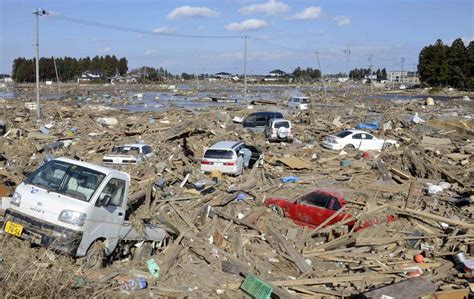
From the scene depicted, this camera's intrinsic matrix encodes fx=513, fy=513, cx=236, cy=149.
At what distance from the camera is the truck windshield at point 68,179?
30.8 feet

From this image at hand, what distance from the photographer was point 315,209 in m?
14.3

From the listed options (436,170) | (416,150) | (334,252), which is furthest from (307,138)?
(334,252)

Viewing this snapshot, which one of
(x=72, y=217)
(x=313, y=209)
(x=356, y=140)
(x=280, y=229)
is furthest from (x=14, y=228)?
(x=356, y=140)

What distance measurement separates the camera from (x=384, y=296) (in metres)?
8.79

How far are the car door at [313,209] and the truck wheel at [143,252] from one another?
519 cm

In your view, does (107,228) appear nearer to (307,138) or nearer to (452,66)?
(307,138)

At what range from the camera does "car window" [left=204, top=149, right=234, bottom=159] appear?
67.0 feet

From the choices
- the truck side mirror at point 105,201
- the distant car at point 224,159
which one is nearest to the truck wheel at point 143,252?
the truck side mirror at point 105,201

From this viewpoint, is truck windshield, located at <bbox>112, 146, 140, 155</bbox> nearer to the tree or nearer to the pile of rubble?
the pile of rubble

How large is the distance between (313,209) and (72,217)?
293 inches

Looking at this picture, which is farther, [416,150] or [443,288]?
[416,150]

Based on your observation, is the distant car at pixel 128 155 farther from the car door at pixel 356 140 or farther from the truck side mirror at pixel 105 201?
the truck side mirror at pixel 105 201

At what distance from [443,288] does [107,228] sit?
6.46 m

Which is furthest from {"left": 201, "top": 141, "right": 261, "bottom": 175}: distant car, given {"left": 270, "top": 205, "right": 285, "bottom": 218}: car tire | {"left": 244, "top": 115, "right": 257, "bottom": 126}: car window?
{"left": 244, "top": 115, "right": 257, "bottom": 126}: car window
